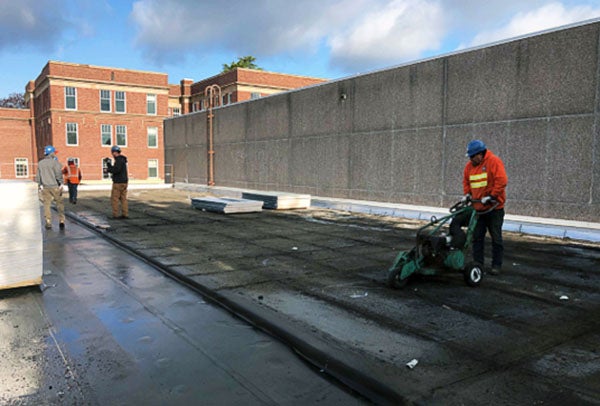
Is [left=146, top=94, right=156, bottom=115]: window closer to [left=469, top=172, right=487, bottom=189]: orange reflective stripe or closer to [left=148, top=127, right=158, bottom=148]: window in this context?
[left=148, top=127, right=158, bottom=148]: window

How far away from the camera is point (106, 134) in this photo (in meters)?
44.2

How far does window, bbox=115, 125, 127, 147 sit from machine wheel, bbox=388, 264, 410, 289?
143 ft

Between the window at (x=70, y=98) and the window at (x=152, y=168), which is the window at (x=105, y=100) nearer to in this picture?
the window at (x=70, y=98)

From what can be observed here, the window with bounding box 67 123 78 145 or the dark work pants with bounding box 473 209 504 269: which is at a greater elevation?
the window with bounding box 67 123 78 145

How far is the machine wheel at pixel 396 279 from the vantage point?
601 cm

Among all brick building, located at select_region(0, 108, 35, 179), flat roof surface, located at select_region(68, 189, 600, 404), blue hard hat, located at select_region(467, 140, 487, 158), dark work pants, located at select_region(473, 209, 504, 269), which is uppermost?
brick building, located at select_region(0, 108, 35, 179)

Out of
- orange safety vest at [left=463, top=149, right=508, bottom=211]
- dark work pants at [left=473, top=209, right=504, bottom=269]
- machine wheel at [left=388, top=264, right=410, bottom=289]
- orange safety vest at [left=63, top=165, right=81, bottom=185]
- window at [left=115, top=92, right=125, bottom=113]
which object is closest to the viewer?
machine wheel at [left=388, top=264, right=410, bottom=289]

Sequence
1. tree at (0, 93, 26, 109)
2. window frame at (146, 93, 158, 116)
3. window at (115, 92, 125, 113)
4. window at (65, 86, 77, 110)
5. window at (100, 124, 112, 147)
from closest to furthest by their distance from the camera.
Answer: window at (65, 86, 77, 110) → window at (100, 124, 112, 147) → window at (115, 92, 125, 113) → window frame at (146, 93, 158, 116) → tree at (0, 93, 26, 109)

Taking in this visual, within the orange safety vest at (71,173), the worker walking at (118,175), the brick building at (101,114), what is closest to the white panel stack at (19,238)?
the worker walking at (118,175)

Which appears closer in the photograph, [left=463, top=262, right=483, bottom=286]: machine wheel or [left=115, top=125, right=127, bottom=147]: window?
[left=463, top=262, right=483, bottom=286]: machine wheel

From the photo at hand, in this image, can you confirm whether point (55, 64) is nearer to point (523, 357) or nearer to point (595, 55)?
point (595, 55)

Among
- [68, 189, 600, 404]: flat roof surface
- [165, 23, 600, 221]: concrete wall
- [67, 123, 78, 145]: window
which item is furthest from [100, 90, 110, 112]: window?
[68, 189, 600, 404]: flat roof surface

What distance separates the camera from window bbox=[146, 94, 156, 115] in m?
46.5

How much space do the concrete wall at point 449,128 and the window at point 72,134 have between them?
28.7 metres
